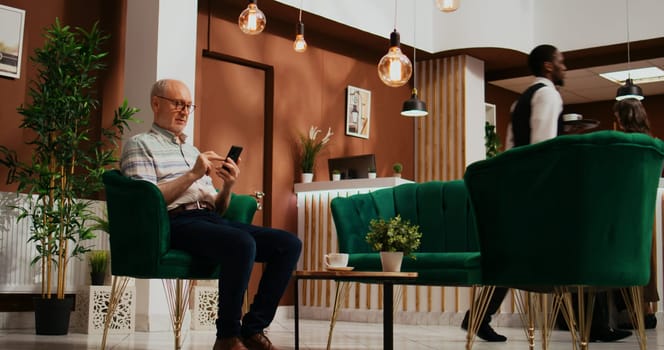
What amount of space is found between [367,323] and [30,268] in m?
2.86

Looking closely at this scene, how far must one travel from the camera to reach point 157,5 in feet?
19.3

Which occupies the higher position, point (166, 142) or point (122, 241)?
point (166, 142)

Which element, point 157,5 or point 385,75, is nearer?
point 385,75

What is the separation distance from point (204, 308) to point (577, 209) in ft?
12.5

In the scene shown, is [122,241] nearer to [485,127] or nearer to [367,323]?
[367,323]

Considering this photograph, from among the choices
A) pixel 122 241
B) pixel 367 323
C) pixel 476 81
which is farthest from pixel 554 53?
pixel 476 81

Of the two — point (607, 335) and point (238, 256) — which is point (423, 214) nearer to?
point (607, 335)

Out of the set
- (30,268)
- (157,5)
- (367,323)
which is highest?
(157,5)

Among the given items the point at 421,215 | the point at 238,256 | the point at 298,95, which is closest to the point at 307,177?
the point at 298,95

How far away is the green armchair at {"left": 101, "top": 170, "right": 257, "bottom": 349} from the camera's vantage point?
3232 mm

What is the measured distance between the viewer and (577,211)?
98.9 inches

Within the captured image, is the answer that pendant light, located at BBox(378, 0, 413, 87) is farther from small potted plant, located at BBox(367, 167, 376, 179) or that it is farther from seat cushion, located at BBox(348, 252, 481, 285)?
small potted plant, located at BBox(367, 167, 376, 179)

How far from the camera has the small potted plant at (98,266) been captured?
17.7 ft

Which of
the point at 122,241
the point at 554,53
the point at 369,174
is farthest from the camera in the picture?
the point at 369,174
